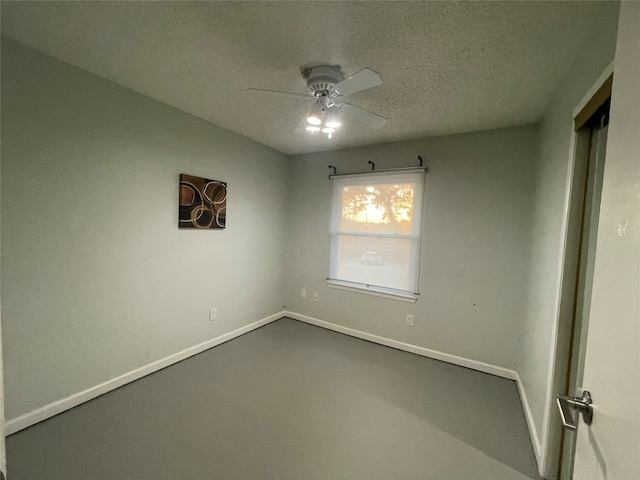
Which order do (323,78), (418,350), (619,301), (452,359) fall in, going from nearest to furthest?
(619,301) < (323,78) < (452,359) < (418,350)

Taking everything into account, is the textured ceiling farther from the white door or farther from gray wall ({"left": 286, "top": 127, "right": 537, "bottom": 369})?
the white door

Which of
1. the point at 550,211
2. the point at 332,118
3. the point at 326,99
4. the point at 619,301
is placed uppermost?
the point at 326,99

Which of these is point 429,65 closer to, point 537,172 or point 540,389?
point 537,172

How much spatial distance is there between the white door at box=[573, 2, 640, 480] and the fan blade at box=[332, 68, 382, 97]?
0.88m

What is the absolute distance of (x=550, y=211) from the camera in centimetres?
175

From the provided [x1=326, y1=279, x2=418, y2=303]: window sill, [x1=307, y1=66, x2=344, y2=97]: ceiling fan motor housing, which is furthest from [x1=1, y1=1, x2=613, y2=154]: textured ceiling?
[x1=326, y1=279, x2=418, y2=303]: window sill

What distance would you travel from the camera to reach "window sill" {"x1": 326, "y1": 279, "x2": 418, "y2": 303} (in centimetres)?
298

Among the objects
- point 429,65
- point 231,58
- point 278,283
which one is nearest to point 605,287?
point 429,65

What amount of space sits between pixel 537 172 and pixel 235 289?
10.5 ft

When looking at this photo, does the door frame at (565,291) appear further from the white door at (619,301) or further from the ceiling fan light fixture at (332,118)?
the ceiling fan light fixture at (332,118)

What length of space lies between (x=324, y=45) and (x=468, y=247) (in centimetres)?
222

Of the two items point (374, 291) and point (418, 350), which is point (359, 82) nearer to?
point (374, 291)

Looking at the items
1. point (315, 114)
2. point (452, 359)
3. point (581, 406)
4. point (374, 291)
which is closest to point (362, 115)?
point (315, 114)

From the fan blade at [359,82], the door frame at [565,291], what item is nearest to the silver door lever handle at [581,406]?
the door frame at [565,291]
